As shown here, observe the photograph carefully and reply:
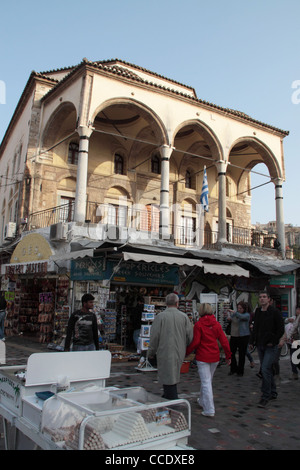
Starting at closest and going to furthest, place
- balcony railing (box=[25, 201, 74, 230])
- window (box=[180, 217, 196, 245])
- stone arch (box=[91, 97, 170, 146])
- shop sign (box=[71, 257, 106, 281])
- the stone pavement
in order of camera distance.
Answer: the stone pavement < shop sign (box=[71, 257, 106, 281]) < stone arch (box=[91, 97, 170, 146]) < balcony railing (box=[25, 201, 74, 230]) < window (box=[180, 217, 196, 245])

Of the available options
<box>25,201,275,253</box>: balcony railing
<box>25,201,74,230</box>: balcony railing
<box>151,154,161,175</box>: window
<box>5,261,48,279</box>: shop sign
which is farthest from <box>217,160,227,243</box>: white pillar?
<box>5,261,48,279</box>: shop sign

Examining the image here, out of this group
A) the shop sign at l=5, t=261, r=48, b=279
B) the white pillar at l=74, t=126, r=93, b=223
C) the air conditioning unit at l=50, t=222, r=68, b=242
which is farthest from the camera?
the white pillar at l=74, t=126, r=93, b=223

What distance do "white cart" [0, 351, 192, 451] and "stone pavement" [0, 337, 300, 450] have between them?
1.04m

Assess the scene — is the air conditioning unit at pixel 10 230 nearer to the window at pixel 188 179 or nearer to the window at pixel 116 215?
the window at pixel 116 215

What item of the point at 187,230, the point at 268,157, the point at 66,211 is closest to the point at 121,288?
the point at 66,211

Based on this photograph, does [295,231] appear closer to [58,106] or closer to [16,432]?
[58,106]

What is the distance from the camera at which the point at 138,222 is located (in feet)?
60.0

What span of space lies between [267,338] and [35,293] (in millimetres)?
11123

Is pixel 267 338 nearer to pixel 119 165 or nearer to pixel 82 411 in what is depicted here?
pixel 82 411

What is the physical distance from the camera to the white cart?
2641mm

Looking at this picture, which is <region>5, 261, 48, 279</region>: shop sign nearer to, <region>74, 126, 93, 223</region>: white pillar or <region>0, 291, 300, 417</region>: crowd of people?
<region>74, 126, 93, 223</region>: white pillar

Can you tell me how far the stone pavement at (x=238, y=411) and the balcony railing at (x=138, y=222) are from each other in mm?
7295

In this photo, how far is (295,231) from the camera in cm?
7212

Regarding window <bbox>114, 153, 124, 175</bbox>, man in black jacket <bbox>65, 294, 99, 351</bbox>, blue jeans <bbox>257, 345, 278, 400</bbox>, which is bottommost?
blue jeans <bbox>257, 345, 278, 400</bbox>
